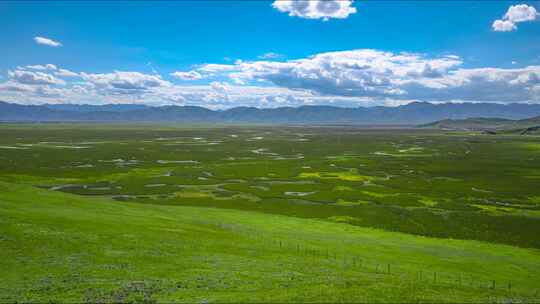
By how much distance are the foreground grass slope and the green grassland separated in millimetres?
136

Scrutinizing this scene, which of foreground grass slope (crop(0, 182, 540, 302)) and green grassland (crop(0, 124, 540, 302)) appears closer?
foreground grass slope (crop(0, 182, 540, 302))

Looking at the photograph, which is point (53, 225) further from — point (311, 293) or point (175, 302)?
point (311, 293)

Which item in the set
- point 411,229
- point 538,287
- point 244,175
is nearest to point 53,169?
point 244,175

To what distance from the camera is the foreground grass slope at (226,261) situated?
2260 cm

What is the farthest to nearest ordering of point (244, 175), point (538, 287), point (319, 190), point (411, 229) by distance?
point (244, 175), point (319, 190), point (411, 229), point (538, 287)

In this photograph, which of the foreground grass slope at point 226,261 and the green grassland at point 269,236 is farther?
the green grassland at point 269,236

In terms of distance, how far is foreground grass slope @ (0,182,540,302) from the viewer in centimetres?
2260

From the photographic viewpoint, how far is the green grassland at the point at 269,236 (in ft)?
78.1

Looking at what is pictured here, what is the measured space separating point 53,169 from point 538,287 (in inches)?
4144

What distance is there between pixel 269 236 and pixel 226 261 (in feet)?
41.8

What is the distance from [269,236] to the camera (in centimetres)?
4269

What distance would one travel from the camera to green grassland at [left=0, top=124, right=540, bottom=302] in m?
23.8

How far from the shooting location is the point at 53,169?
101 m

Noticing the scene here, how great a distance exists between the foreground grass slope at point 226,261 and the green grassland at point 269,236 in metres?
0.14
